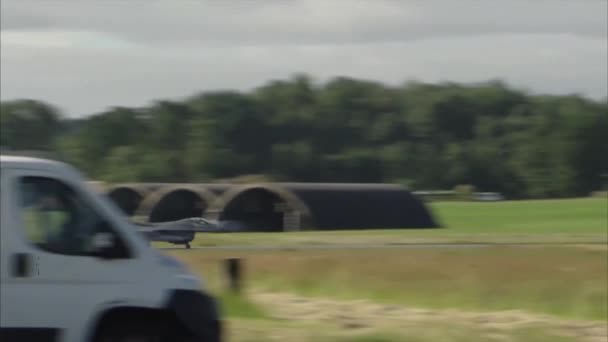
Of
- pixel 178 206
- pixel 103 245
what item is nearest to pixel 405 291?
pixel 178 206

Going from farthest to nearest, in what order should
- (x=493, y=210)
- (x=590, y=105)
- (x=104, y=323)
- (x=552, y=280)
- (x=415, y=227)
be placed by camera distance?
(x=590, y=105) < (x=493, y=210) < (x=415, y=227) < (x=552, y=280) < (x=104, y=323)

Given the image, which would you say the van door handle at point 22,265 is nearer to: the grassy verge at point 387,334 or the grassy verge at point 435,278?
the grassy verge at point 387,334

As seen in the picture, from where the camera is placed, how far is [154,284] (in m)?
9.90

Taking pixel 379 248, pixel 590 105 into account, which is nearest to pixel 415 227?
pixel 379 248

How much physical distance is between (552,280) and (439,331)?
28.1 feet

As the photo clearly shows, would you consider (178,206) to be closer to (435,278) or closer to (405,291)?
(405,291)

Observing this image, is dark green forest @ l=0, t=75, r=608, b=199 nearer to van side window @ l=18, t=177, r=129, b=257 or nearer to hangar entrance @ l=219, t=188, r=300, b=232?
hangar entrance @ l=219, t=188, r=300, b=232

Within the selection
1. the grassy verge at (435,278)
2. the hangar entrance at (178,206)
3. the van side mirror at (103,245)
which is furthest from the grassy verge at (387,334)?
the van side mirror at (103,245)

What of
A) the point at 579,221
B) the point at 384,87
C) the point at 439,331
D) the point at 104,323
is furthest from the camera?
the point at 384,87

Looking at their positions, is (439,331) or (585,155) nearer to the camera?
(439,331)

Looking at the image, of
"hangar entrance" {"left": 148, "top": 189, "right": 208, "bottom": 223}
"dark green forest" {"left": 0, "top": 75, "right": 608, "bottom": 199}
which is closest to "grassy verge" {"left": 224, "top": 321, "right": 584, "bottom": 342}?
"hangar entrance" {"left": 148, "top": 189, "right": 208, "bottom": 223}

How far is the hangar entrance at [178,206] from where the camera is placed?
52.5 feet

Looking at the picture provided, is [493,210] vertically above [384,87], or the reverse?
[384,87]

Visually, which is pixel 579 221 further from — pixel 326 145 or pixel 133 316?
pixel 326 145
